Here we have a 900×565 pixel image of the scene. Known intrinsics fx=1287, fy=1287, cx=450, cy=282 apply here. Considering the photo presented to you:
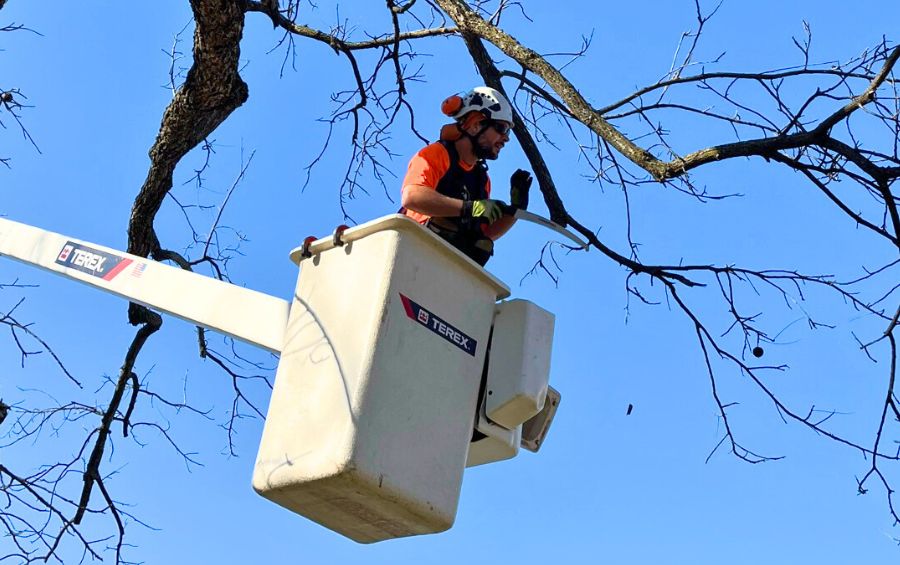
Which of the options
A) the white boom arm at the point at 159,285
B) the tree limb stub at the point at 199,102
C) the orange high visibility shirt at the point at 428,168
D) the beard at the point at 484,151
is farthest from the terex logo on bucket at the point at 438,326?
the tree limb stub at the point at 199,102

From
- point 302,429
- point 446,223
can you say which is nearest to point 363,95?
point 446,223

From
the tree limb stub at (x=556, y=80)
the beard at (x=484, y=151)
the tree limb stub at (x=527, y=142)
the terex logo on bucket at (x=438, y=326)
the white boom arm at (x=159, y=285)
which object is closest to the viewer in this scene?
the terex logo on bucket at (x=438, y=326)

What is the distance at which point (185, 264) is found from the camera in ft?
20.2

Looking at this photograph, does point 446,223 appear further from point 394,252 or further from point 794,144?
point 794,144

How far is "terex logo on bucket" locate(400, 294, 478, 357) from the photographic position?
11.5 ft

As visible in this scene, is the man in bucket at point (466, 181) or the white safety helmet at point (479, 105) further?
Result: the white safety helmet at point (479, 105)

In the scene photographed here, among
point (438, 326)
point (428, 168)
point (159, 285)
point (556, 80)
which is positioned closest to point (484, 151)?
point (428, 168)

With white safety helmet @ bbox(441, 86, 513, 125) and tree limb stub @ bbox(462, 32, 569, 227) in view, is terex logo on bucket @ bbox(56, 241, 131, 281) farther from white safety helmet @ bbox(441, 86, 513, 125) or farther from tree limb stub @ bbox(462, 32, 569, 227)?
tree limb stub @ bbox(462, 32, 569, 227)

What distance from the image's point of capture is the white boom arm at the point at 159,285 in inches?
152

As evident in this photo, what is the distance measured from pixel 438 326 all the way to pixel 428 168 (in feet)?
2.52

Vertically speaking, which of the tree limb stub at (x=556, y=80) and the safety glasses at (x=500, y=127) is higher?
the tree limb stub at (x=556, y=80)

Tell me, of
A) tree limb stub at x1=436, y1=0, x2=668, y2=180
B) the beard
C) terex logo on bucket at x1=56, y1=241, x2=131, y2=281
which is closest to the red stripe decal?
terex logo on bucket at x1=56, y1=241, x2=131, y2=281

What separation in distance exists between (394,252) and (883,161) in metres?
1.72

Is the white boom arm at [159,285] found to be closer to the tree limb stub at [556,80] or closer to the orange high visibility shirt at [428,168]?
the orange high visibility shirt at [428,168]
